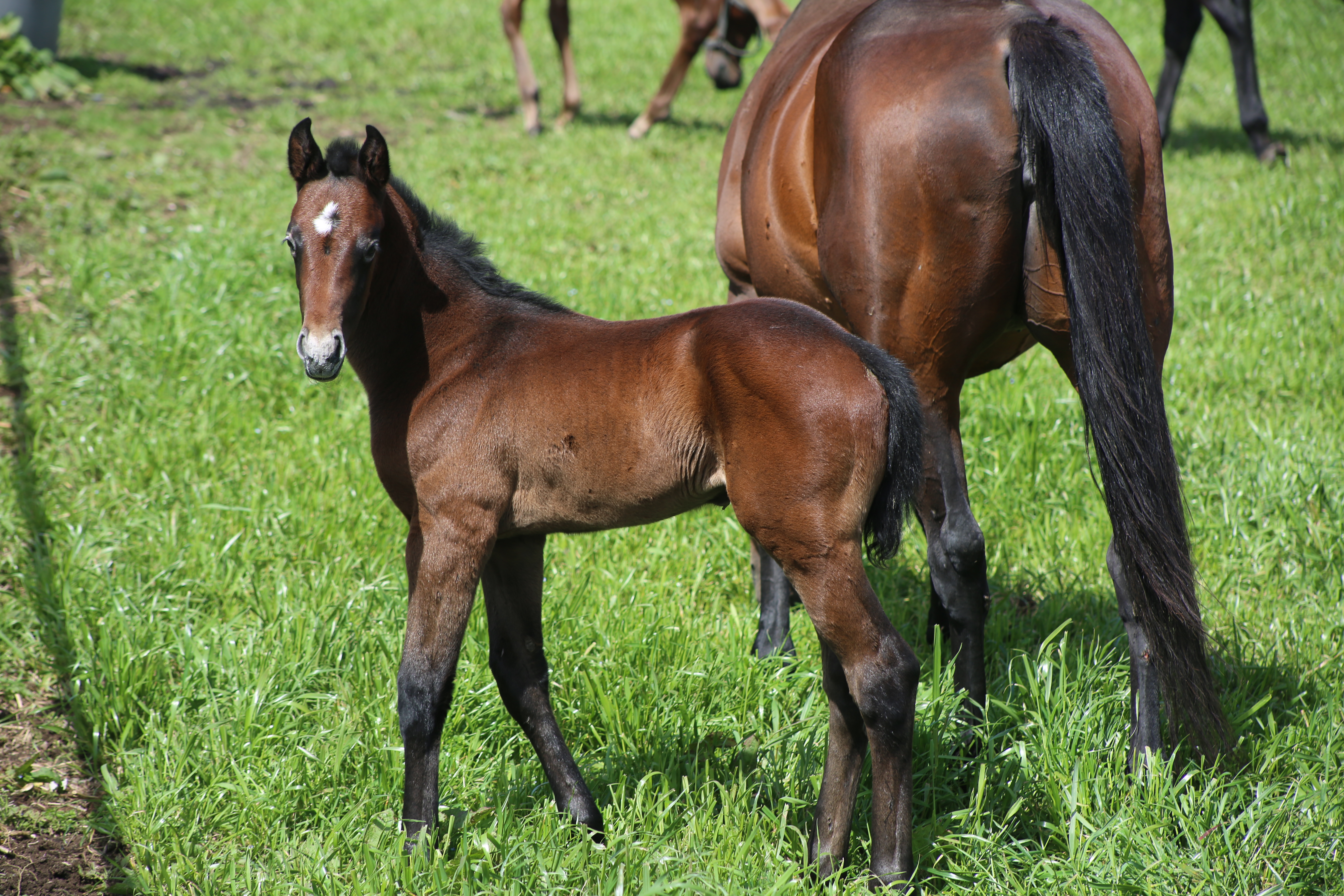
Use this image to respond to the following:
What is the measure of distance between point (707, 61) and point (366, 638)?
8.36 metres

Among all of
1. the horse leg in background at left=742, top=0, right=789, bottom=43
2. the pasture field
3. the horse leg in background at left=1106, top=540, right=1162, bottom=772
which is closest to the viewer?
the pasture field

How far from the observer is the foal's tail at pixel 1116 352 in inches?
102

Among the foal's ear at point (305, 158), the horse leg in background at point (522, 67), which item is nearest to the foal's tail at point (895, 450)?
the foal's ear at point (305, 158)

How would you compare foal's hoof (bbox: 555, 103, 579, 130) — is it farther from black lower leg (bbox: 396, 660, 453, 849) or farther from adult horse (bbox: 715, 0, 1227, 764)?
black lower leg (bbox: 396, 660, 453, 849)

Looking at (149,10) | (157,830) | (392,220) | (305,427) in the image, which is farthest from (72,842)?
(149,10)

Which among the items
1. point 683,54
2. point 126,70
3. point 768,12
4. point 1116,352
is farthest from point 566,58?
point 1116,352

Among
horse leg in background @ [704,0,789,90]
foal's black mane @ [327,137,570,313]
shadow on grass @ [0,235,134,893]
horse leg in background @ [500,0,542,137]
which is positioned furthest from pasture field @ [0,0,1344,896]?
horse leg in background @ [704,0,789,90]

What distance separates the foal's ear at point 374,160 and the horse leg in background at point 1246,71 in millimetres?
8426

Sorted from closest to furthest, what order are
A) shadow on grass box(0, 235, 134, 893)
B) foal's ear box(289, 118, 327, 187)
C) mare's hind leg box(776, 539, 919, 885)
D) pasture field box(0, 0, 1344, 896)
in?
mare's hind leg box(776, 539, 919, 885)
foal's ear box(289, 118, 327, 187)
pasture field box(0, 0, 1344, 896)
shadow on grass box(0, 235, 134, 893)

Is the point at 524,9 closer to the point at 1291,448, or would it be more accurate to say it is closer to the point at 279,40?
the point at 279,40

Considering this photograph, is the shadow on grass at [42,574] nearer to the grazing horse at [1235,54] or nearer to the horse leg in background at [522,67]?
the horse leg in background at [522,67]

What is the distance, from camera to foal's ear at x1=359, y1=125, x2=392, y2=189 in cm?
234

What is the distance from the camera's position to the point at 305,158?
2.38 meters

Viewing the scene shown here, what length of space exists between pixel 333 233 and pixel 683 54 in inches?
337
